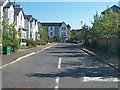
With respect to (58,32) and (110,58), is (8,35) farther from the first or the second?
(58,32)

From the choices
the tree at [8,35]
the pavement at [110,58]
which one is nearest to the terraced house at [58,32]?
the tree at [8,35]

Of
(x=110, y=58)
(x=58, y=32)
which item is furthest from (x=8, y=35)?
(x=58, y=32)

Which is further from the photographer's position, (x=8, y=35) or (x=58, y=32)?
(x=58, y=32)

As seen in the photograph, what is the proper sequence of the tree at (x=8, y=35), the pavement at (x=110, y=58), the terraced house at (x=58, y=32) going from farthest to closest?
1. the terraced house at (x=58, y=32)
2. the tree at (x=8, y=35)
3. the pavement at (x=110, y=58)

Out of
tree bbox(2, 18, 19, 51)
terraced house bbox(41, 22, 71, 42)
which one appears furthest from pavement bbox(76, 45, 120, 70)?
terraced house bbox(41, 22, 71, 42)

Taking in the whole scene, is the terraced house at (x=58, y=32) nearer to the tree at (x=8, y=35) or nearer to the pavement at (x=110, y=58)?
the tree at (x=8, y=35)

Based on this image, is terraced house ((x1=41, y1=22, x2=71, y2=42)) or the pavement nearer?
the pavement


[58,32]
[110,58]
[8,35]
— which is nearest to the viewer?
[110,58]

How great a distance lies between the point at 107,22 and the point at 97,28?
29.5 ft

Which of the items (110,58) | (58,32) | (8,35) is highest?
(58,32)

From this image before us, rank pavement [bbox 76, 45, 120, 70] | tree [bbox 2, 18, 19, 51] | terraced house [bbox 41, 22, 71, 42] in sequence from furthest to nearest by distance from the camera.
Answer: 1. terraced house [bbox 41, 22, 71, 42]
2. tree [bbox 2, 18, 19, 51]
3. pavement [bbox 76, 45, 120, 70]

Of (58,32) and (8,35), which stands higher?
(58,32)

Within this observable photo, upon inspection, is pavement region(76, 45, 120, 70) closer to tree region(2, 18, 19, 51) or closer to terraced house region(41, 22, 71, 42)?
tree region(2, 18, 19, 51)

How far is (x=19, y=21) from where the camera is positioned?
71.9m
